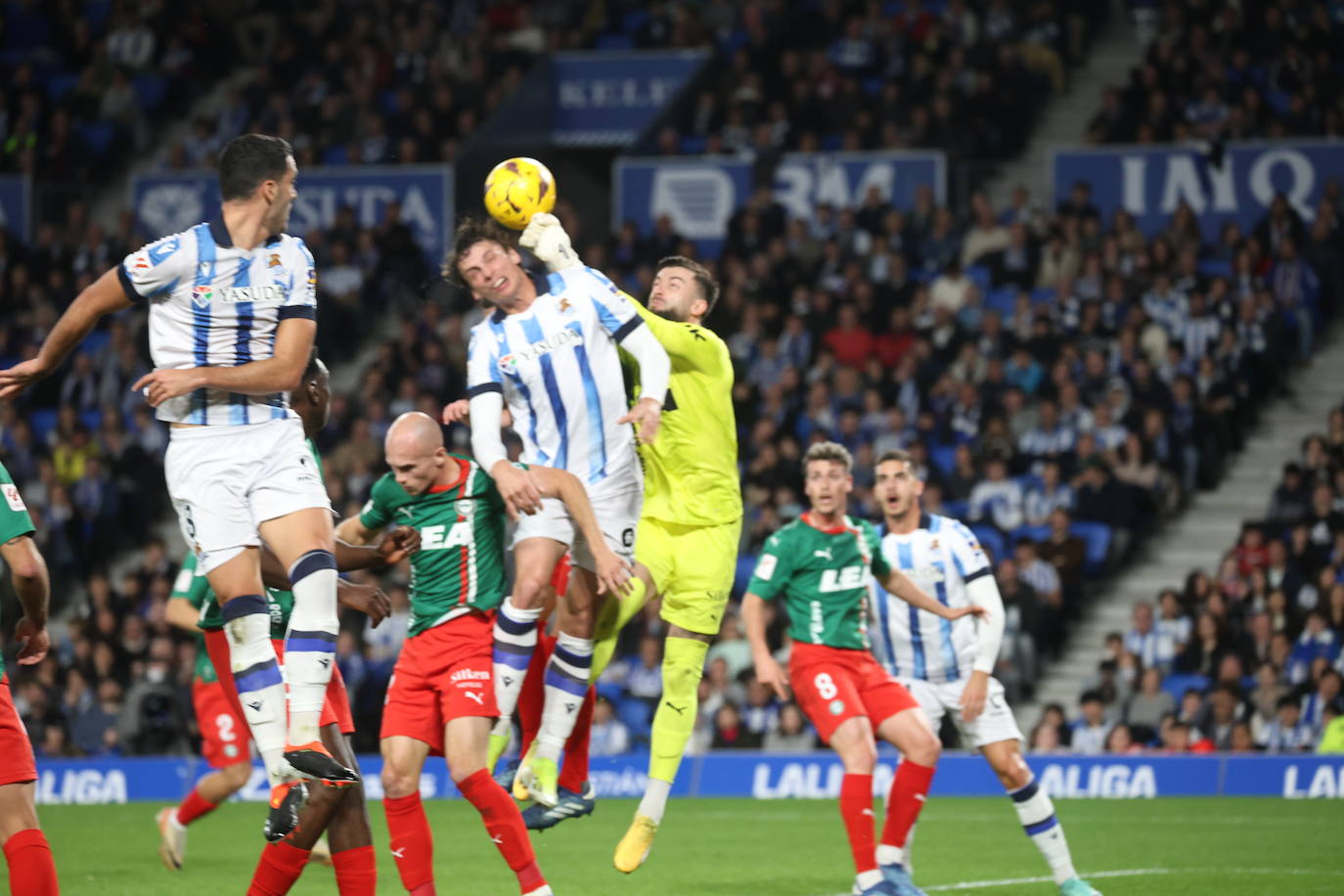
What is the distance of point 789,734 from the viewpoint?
17.2 meters

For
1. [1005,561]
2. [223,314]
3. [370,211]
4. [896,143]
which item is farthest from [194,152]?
[223,314]

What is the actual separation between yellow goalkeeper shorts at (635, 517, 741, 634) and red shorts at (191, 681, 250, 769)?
3505mm

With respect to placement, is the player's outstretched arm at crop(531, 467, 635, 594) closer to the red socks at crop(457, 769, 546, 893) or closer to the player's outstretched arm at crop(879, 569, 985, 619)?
→ the red socks at crop(457, 769, 546, 893)

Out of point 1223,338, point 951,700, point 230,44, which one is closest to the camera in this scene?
point 951,700

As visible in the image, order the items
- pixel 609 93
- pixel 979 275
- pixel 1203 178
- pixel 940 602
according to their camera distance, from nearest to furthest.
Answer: pixel 940 602, pixel 979 275, pixel 1203 178, pixel 609 93

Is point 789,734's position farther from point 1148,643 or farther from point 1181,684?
point 1181,684

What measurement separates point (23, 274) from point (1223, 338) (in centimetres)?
1379

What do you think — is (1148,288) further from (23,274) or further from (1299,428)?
(23,274)

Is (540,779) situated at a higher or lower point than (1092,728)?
higher

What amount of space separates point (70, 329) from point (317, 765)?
1.79 metres

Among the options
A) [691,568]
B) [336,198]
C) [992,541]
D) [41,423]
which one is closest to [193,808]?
[691,568]

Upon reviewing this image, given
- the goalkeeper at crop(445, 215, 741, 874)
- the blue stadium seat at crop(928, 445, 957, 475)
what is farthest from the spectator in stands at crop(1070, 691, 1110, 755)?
the goalkeeper at crop(445, 215, 741, 874)

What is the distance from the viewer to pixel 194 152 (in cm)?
2555

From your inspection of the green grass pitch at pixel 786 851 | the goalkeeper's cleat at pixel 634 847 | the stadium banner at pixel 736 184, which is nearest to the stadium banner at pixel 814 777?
the green grass pitch at pixel 786 851
